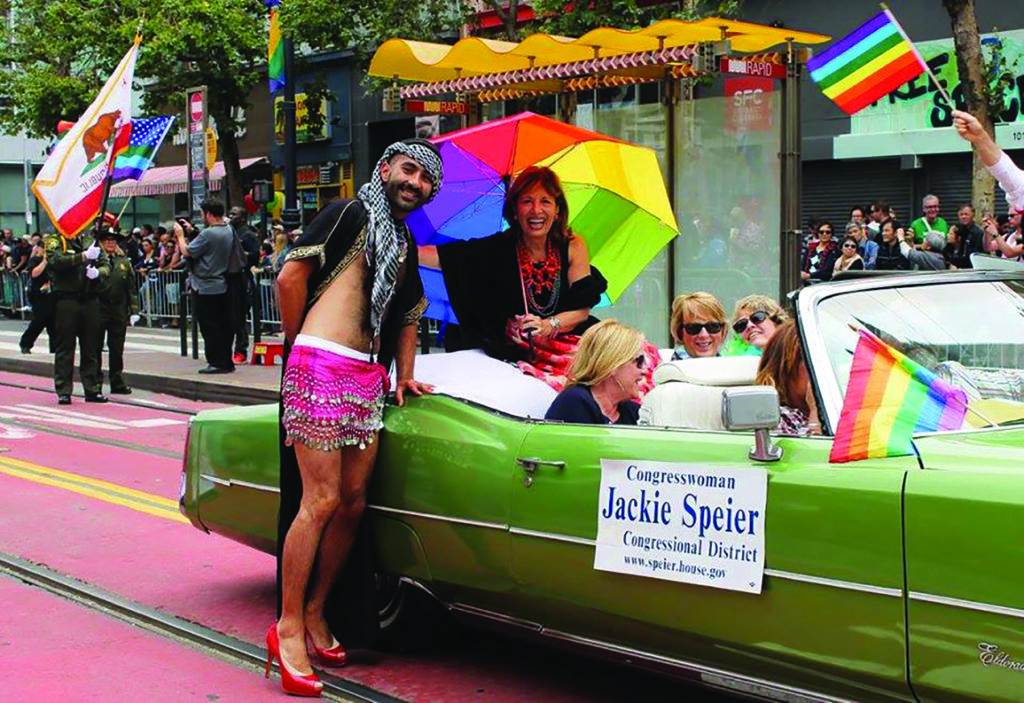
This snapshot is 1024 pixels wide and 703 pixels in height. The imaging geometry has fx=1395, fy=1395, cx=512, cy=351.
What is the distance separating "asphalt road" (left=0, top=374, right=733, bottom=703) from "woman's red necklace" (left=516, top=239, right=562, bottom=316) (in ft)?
5.19

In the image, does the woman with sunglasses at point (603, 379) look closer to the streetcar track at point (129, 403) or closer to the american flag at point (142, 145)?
the streetcar track at point (129, 403)

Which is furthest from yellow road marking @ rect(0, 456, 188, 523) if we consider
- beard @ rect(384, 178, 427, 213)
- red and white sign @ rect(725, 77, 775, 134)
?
red and white sign @ rect(725, 77, 775, 134)

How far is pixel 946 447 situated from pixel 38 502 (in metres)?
6.68

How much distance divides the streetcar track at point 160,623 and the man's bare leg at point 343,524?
0.33m

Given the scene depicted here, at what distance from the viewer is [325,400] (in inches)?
195

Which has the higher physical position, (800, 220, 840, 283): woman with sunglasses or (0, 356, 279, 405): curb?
(800, 220, 840, 283): woman with sunglasses

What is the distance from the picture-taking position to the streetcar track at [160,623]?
5.07 meters

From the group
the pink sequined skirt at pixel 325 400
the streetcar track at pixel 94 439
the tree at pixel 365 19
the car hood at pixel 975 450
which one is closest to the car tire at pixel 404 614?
the pink sequined skirt at pixel 325 400

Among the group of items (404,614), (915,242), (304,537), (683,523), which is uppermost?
(915,242)

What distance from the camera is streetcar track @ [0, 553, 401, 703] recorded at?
5.07 metres

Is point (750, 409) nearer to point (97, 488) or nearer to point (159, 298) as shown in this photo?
point (97, 488)

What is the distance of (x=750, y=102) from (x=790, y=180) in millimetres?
792

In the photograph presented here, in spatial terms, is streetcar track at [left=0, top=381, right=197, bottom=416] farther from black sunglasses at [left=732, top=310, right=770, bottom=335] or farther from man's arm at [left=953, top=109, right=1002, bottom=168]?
man's arm at [left=953, top=109, right=1002, bottom=168]

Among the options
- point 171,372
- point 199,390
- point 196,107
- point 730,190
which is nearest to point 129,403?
point 199,390
